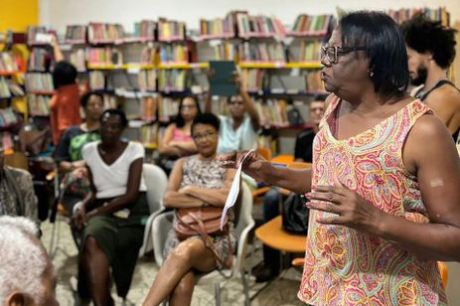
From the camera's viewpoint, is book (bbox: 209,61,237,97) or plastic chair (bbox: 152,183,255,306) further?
book (bbox: 209,61,237,97)

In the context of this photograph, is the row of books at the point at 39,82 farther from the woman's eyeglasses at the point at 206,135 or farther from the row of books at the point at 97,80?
the woman's eyeglasses at the point at 206,135

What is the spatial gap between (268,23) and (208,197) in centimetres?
390

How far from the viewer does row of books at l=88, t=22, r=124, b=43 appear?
7.83m

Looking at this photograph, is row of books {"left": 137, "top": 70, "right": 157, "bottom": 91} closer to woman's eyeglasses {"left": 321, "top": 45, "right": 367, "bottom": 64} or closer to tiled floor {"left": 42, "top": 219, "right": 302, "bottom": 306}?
tiled floor {"left": 42, "top": 219, "right": 302, "bottom": 306}

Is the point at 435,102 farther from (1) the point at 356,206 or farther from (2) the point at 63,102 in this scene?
(2) the point at 63,102

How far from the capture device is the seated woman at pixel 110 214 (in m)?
3.56

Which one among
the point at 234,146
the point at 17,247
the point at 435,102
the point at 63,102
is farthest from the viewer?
the point at 63,102

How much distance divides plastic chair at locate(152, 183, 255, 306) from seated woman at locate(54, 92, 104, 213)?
0.83 m

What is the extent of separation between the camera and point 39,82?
27.3 ft

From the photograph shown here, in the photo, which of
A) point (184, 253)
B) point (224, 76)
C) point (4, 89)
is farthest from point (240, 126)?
point (4, 89)

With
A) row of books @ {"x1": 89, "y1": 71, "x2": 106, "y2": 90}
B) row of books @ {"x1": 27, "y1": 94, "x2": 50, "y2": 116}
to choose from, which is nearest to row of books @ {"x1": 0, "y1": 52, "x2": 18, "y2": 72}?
row of books @ {"x1": 27, "y1": 94, "x2": 50, "y2": 116}

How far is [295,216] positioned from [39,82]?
5802 mm

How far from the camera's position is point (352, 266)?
4.54 feet

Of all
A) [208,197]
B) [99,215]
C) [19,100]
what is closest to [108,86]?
[19,100]
